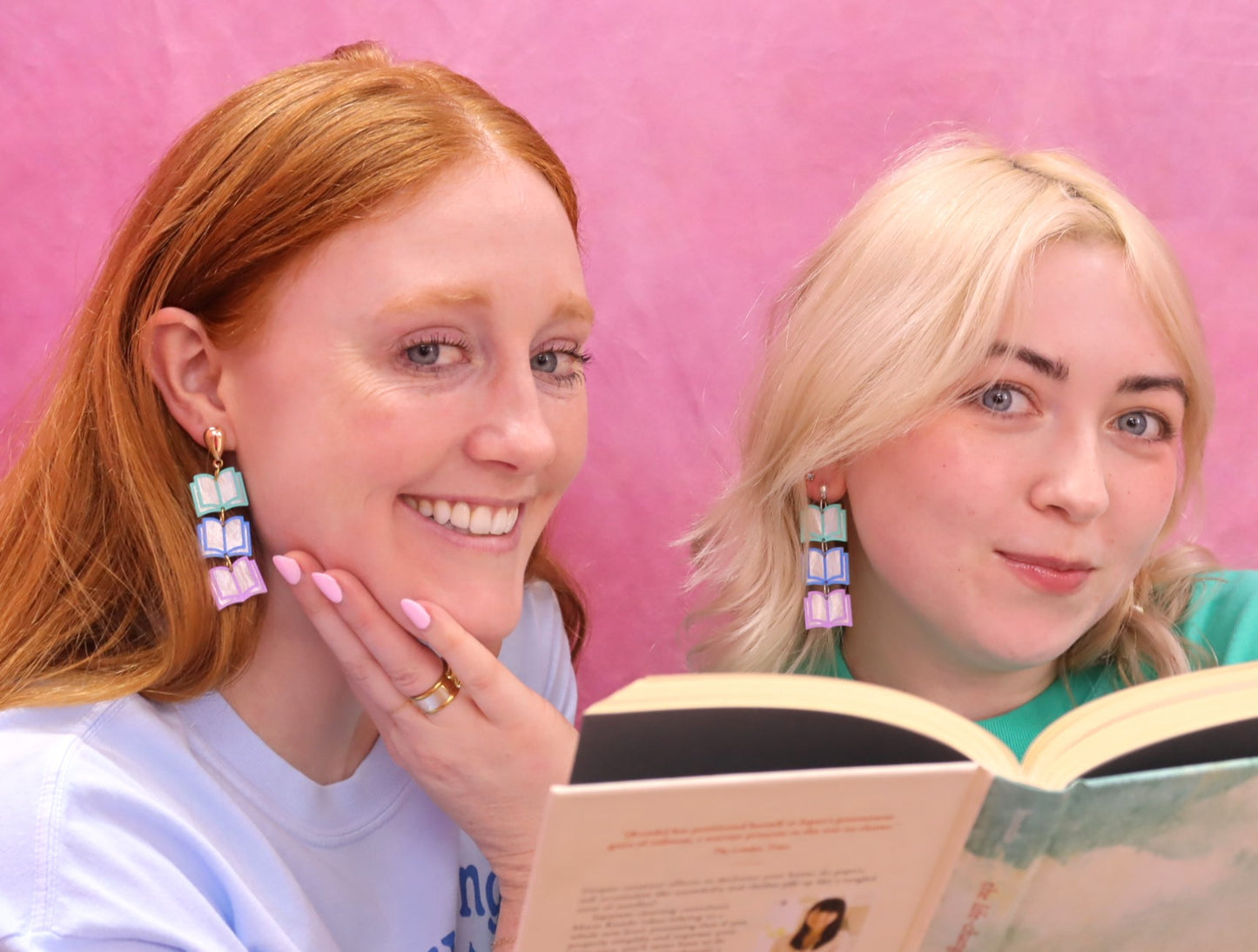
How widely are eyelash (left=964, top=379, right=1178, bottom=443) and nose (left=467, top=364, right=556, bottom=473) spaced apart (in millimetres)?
534

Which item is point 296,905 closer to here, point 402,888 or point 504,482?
point 402,888

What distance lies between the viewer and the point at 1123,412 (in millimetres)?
1555

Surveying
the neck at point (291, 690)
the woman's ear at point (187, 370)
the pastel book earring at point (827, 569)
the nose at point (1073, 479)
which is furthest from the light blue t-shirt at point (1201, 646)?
the woman's ear at point (187, 370)

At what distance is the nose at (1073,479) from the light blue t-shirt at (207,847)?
902 millimetres

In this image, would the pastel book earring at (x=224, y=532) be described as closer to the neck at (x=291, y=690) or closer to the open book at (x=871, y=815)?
the neck at (x=291, y=690)

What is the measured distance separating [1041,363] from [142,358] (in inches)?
41.5

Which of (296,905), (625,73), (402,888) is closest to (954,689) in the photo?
(402,888)

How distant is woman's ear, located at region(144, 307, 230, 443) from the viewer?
143 centimetres

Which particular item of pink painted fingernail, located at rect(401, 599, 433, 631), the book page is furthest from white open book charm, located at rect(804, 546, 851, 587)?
the book page

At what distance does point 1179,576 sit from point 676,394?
887mm

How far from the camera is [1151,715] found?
1045 mm

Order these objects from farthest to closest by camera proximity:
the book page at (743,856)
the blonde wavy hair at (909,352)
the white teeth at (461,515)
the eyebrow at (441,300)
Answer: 1. the blonde wavy hair at (909,352)
2. the white teeth at (461,515)
3. the eyebrow at (441,300)
4. the book page at (743,856)

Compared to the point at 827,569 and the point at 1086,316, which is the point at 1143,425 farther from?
the point at 827,569

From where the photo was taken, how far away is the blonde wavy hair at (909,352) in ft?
5.10
